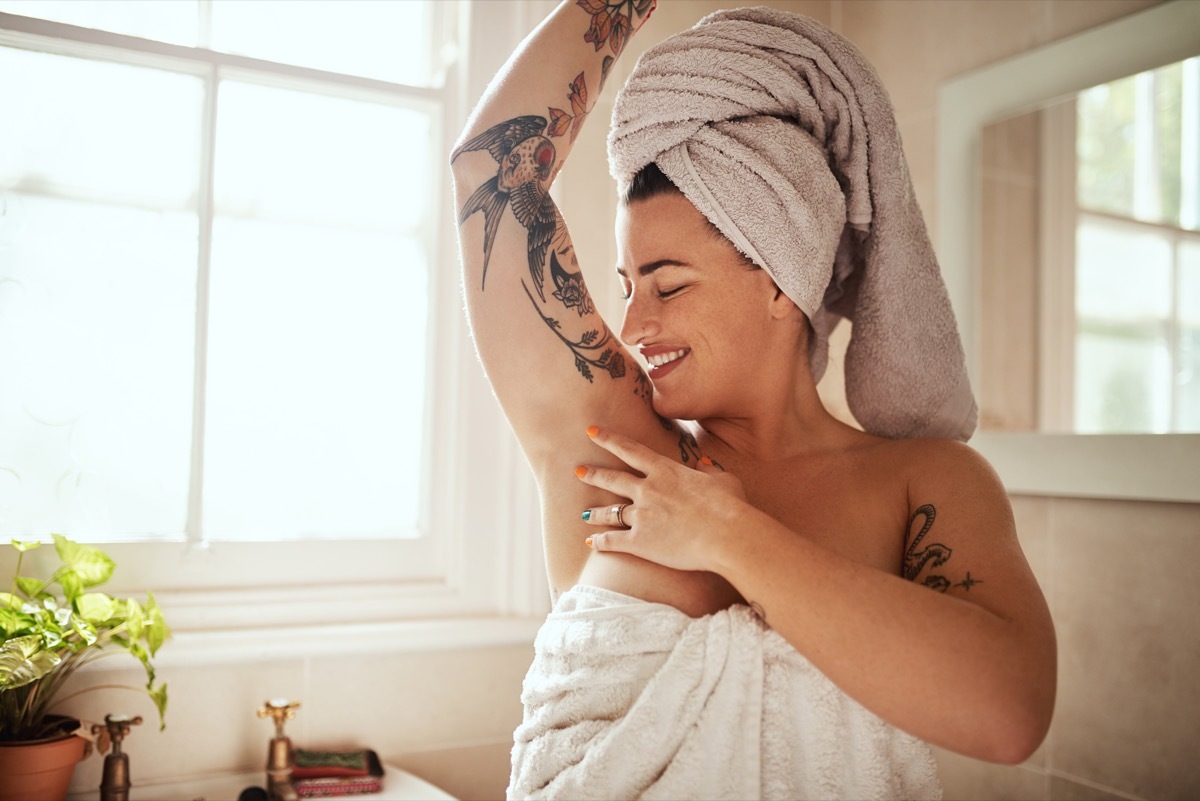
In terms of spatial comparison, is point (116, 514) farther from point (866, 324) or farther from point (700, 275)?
point (866, 324)

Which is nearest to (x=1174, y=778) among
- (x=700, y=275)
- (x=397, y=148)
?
(x=700, y=275)

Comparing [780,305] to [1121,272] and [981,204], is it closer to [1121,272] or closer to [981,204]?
[1121,272]

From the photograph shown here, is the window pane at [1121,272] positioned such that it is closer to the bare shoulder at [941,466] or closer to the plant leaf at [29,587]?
the bare shoulder at [941,466]

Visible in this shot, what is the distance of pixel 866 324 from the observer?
4.09 ft

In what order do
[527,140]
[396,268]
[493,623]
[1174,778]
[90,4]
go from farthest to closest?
[396,268]
[493,623]
[90,4]
[1174,778]
[527,140]

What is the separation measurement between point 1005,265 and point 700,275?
902 mm

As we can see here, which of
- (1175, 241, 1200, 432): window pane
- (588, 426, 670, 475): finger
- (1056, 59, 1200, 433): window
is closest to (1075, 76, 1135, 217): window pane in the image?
(1056, 59, 1200, 433): window

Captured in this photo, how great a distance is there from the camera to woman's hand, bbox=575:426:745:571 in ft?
3.03

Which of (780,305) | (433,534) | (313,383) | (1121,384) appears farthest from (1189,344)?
(313,383)

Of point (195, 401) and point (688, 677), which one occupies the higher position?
point (195, 401)

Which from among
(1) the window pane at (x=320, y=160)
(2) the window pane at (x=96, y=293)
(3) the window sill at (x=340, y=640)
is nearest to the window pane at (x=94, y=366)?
(2) the window pane at (x=96, y=293)

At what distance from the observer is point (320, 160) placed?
1.84m

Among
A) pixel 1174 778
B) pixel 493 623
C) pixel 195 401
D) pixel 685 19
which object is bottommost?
pixel 1174 778

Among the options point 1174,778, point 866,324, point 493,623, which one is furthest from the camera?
point 493,623
